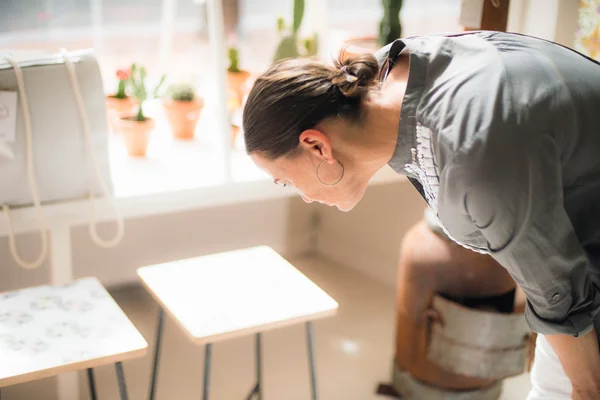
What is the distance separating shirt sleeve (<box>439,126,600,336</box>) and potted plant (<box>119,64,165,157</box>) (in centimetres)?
122

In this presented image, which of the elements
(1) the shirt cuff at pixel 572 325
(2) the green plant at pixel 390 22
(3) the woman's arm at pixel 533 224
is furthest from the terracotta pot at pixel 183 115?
(1) the shirt cuff at pixel 572 325

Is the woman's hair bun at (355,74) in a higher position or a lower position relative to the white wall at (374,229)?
higher

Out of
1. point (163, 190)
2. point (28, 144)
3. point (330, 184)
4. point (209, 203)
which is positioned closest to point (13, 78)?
point (28, 144)

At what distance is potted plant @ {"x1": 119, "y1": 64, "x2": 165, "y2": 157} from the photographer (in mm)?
2070

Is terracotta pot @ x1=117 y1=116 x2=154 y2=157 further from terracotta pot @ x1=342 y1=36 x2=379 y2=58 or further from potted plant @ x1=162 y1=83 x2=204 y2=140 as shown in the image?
terracotta pot @ x1=342 y1=36 x2=379 y2=58

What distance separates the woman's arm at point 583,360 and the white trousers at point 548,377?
0.21 metres

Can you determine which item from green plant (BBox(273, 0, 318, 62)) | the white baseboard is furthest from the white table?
the white baseboard

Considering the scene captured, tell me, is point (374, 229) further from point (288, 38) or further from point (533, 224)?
point (533, 224)

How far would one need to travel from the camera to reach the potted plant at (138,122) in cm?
207

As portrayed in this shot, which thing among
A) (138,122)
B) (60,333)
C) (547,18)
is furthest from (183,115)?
(547,18)

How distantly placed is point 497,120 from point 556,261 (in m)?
0.22

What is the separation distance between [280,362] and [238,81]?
94 centimetres

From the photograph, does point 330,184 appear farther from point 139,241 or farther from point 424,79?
point 139,241

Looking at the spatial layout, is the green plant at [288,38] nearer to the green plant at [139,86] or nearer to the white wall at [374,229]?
the green plant at [139,86]
